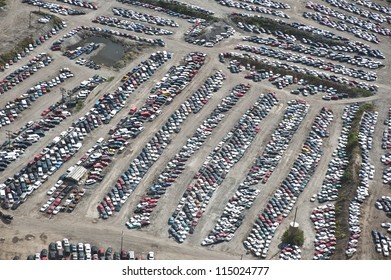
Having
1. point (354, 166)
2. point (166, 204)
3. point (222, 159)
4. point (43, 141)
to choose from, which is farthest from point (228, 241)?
point (43, 141)

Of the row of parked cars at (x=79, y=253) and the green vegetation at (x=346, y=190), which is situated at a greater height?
the green vegetation at (x=346, y=190)

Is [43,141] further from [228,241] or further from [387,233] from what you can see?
[387,233]

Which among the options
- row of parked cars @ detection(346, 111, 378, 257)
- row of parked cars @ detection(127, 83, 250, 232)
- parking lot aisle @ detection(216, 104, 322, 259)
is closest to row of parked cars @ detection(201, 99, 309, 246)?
parking lot aisle @ detection(216, 104, 322, 259)

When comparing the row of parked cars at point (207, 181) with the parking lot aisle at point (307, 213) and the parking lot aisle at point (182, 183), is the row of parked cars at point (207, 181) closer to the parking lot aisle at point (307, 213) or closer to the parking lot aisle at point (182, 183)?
the parking lot aisle at point (182, 183)

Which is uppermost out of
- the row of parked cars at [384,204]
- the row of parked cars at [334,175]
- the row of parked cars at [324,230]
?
the row of parked cars at [384,204]

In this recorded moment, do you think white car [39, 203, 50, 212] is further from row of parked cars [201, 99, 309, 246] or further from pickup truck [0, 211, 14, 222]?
row of parked cars [201, 99, 309, 246]

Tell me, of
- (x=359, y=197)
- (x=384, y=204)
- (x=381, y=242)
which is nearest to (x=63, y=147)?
(x=359, y=197)

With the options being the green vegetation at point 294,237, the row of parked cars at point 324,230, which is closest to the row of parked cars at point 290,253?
the green vegetation at point 294,237
